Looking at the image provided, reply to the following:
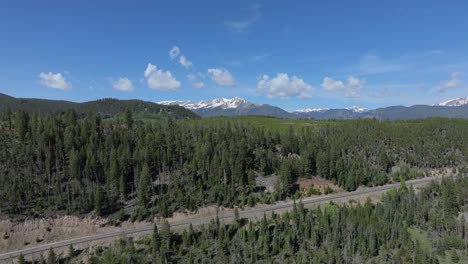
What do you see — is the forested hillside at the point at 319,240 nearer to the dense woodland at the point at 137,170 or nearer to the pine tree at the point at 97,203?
the dense woodland at the point at 137,170

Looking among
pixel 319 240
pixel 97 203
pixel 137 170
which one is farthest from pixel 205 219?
pixel 137 170

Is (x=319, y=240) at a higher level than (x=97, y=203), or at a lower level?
lower

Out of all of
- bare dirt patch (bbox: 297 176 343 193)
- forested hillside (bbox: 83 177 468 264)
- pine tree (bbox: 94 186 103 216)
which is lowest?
forested hillside (bbox: 83 177 468 264)

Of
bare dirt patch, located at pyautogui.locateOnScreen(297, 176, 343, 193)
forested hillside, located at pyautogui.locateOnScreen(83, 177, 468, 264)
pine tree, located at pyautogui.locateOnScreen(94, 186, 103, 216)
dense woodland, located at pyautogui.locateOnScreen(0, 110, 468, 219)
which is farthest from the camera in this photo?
bare dirt patch, located at pyautogui.locateOnScreen(297, 176, 343, 193)

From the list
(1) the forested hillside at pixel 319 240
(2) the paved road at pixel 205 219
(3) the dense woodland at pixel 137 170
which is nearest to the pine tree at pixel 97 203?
(3) the dense woodland at pixel 137 170

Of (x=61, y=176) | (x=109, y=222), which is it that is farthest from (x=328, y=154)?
(x=61, y=176)

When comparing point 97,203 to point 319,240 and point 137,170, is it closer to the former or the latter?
point 137,170

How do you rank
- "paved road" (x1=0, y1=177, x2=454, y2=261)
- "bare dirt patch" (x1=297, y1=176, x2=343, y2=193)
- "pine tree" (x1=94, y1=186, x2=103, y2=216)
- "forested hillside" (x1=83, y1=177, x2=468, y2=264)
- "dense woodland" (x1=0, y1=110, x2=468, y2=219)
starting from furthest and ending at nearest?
1. "bare dirt patch" (x1=297, y1=176, x2=343, y2=193)
2. "dense woodland" (x1=0, y1=110, x2=468, y2=219)
3. "pine tree" (x1=94, y1=186, x2=103, y2=216)
4. "paved road" (x1=0, y1=177, x2=454, y2=261)
5. "forested hillside" (x1=83, y1=177, x2=468, y2=264)

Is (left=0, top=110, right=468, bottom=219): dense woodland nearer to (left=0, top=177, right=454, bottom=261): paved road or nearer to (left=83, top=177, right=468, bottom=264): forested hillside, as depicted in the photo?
(left=0, top=177, right=454, bottom=261): paved road

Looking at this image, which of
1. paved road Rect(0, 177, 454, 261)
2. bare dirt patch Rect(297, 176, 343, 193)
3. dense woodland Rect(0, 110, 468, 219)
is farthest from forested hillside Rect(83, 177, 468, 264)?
bare dirt patch Rect(297, 176, 343, 193)
